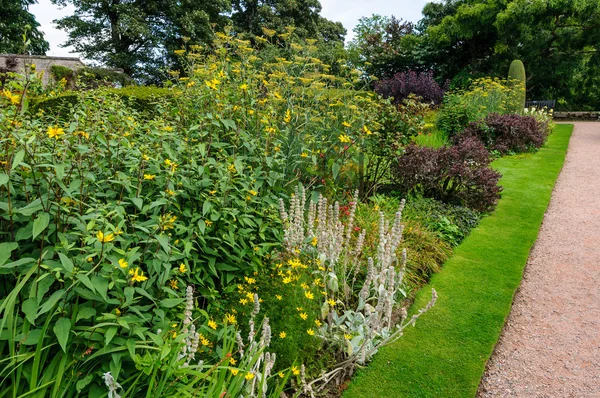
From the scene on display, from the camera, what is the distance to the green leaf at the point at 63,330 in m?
1.35

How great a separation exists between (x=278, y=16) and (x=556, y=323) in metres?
22.9

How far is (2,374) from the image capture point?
141cm

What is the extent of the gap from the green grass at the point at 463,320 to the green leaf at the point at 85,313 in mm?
1377

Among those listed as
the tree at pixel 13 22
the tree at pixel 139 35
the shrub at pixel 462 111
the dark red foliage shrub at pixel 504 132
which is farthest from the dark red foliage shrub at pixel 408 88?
the tree at pixel 13 22

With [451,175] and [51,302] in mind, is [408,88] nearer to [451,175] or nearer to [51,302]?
[451,175]

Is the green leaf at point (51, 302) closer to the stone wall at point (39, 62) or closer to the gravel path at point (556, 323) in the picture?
the gravel path at point (556, 323)

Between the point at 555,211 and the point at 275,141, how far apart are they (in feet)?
13.8

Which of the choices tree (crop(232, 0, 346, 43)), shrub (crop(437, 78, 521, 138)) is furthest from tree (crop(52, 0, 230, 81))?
shrub (crop(437, 78, 521, 138))

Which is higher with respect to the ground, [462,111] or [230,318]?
[462,111]

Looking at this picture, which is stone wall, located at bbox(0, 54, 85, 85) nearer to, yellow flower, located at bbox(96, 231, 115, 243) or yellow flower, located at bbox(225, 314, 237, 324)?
yellow flower, located at bbox(225, 314, 237, 324)

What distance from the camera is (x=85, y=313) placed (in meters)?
1.45

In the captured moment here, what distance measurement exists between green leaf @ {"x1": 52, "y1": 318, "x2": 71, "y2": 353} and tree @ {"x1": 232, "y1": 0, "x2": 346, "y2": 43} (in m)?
22.1

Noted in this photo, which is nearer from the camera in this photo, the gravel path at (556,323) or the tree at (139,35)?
the gravel path at (556,323)

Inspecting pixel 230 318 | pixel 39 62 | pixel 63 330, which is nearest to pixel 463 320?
pixel 230 318
